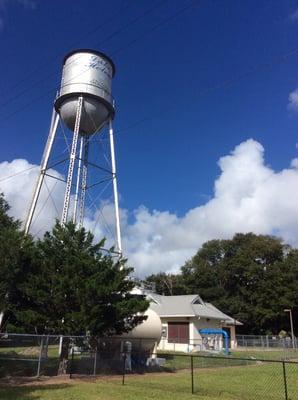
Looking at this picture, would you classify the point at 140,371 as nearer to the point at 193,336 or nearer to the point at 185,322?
the point at 193,336

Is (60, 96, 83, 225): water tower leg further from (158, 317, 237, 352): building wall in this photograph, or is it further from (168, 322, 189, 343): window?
(168, 322, 189, 343): window

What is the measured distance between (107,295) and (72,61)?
1653 cm

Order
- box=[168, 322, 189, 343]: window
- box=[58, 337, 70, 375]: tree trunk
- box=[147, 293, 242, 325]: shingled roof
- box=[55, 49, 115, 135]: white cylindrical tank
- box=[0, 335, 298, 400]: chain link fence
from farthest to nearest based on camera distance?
box=[147, 293, 242, 325]: shingled roof, box=[168, 322, 189, 343]: window, box=[55, 49, 115, 135]: white cylindrical tank, box=[58, 337, 70, 375]: tree trunk, box=[0, 335, 298, 400]: chain link fence

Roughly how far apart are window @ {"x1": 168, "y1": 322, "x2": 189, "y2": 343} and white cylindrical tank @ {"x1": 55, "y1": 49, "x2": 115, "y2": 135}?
79.7ft

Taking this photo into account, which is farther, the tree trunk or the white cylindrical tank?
the white cylindrical tank

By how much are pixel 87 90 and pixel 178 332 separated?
90.6 feet

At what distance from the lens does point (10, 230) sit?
19.4 meters

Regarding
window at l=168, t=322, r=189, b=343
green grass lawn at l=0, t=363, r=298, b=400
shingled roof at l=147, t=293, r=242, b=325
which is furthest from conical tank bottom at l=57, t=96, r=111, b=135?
window at l=168, t=322, r=189, b=343

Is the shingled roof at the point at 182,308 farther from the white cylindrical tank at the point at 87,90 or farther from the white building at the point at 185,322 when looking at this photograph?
the white cylindrical tank at the point at 87,90

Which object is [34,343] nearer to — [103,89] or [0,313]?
[0,313]

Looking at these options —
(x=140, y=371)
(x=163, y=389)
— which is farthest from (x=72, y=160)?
(x=163, y=389)

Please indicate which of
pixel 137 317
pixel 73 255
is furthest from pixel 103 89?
pixel 137 317

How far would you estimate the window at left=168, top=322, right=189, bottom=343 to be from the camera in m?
44.8

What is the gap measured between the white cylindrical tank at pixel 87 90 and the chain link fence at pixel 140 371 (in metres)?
13.8
